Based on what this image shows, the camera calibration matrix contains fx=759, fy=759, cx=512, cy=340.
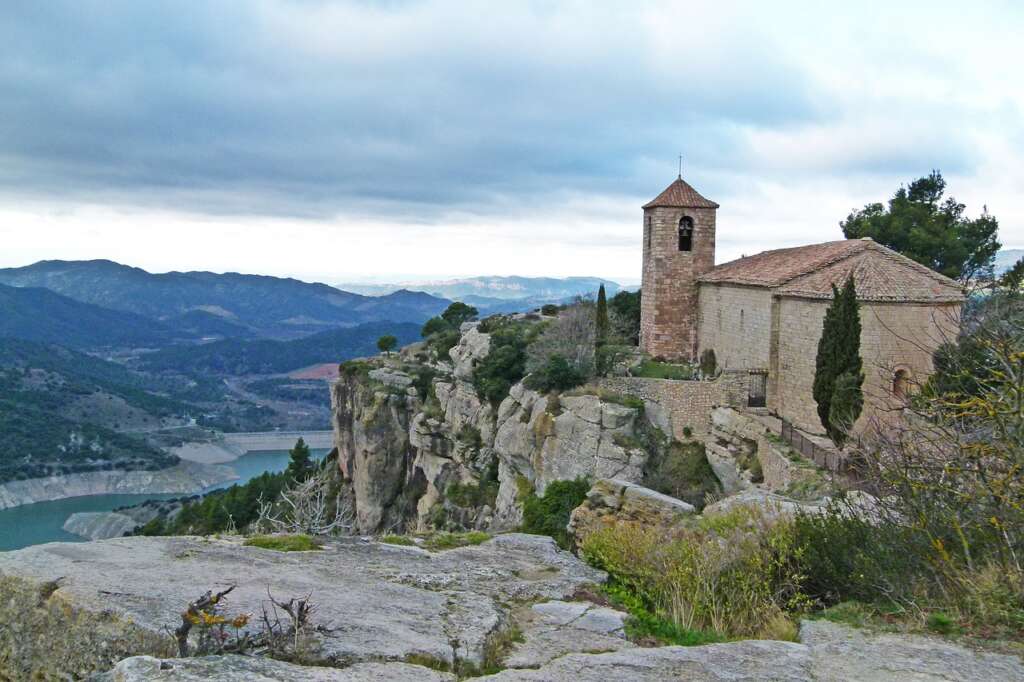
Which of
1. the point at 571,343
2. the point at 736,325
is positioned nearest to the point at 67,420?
the point at 571,343

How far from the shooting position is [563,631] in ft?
23.0

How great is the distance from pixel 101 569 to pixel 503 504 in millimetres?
27571

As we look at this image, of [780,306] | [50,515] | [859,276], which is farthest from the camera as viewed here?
[50,515]

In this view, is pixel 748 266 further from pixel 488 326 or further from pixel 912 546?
pixel 912 546

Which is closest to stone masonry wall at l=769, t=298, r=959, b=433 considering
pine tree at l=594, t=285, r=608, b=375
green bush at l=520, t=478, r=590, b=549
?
pine tree at l=594, t=285, r=608, b=375

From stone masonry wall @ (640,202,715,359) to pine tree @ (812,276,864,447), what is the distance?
10.9 m

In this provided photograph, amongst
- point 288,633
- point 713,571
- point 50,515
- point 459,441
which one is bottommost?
point 50,515

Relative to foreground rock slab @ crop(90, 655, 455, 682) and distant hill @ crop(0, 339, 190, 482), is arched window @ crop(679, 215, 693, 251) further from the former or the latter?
distant hill @ crop(0, 339, 190, 482)

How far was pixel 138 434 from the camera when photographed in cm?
15300

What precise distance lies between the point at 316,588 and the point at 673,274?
29.4 meters

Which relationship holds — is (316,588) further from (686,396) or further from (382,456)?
(382,456)

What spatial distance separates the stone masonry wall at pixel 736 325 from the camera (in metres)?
27.6

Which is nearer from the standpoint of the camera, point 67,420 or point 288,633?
point 288,633

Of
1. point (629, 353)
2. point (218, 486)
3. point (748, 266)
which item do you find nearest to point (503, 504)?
point (629, 353)
